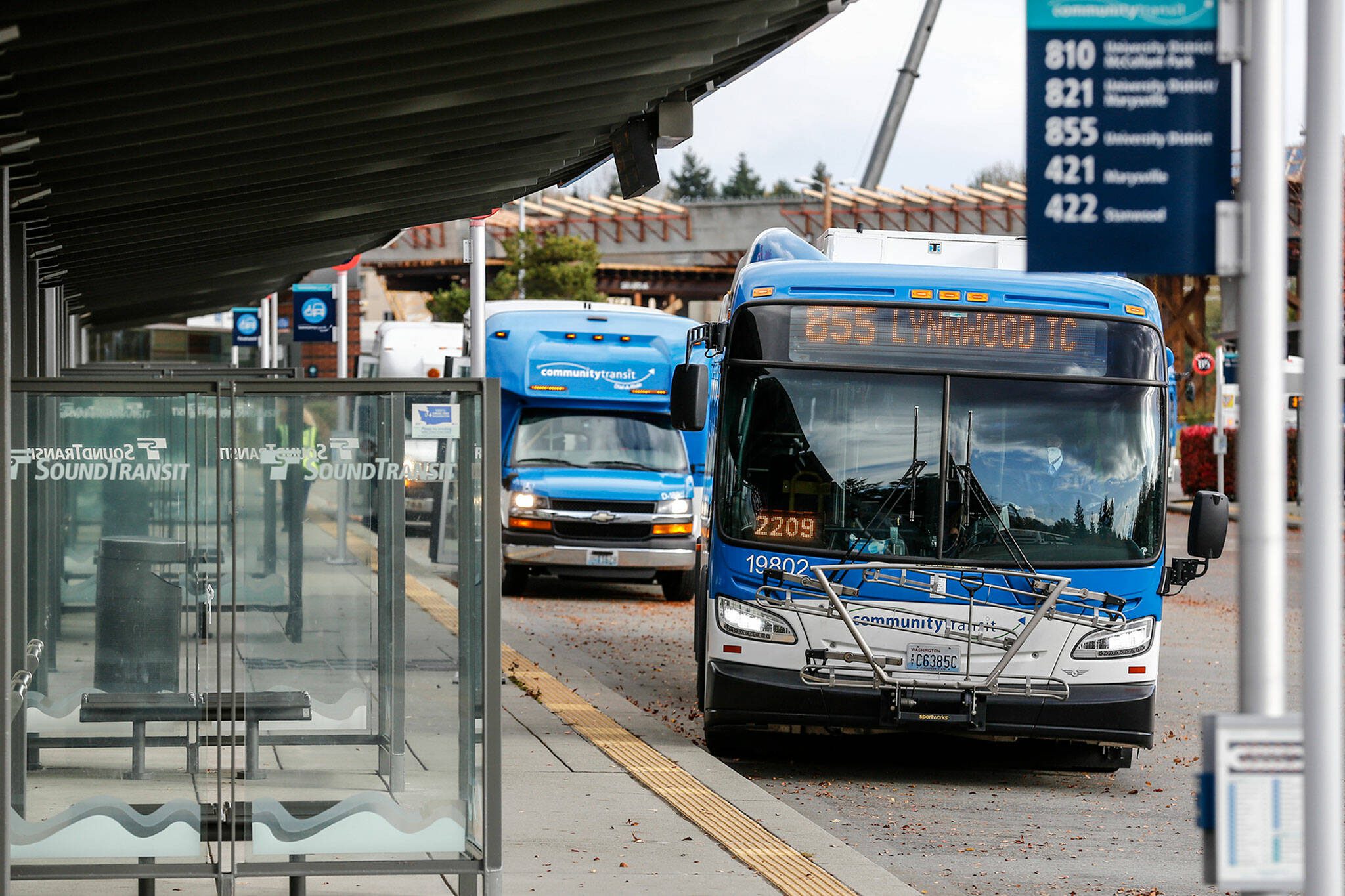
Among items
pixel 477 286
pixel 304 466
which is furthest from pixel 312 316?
pixel 304 466

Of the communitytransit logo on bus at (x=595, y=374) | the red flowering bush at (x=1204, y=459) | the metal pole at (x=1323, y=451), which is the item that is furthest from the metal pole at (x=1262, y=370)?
the red flowering bush at (x=1204, y=459)

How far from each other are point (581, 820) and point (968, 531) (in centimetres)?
294

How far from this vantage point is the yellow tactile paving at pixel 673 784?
6230mm

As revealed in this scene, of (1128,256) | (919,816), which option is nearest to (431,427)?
(1128,256)

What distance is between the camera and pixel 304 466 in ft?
19.3

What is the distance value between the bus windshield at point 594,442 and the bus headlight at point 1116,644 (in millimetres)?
10164

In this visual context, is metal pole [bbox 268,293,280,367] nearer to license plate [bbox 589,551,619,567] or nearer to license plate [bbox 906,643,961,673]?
license plate [bbox 589,551,619,567]

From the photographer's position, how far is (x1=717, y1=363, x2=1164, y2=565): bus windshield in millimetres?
9594

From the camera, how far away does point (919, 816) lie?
8938 mm

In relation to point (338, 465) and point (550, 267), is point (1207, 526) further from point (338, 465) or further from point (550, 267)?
point (550, 267)

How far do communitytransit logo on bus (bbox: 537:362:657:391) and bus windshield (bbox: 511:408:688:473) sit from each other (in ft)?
1.80

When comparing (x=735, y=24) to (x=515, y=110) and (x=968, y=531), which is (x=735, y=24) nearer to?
(x=515, y=110)

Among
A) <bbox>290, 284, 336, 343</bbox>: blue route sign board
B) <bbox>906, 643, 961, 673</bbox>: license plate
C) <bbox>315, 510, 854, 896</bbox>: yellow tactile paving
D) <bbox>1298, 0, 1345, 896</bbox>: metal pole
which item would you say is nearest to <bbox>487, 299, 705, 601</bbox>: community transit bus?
<bbox>290, 284, 336, 343</bbox>: blue route sign board

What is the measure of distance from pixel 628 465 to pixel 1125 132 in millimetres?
15732
